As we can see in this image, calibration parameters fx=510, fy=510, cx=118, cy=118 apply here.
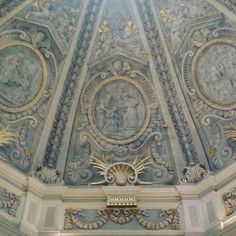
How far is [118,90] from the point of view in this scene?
11672 millimetres

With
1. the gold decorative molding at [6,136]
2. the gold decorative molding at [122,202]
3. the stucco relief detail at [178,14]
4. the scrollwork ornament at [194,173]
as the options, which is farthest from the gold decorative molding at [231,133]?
the gold decorative molding at [6,136]

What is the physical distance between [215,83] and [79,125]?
3113mm

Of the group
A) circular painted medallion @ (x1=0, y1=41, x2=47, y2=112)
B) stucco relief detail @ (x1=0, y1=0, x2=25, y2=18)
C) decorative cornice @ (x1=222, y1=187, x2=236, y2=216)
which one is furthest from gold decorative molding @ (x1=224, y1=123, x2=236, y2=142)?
stucco relief detail @ (x1=0, y1=0, x2=25, y2=18)

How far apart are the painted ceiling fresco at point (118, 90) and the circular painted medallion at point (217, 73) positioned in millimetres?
23

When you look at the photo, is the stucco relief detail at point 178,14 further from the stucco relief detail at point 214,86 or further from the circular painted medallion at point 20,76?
the circular painted medallion at point 20,76

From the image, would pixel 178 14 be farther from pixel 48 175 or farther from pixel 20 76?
pixel 48 175

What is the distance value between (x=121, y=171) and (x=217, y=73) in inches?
116

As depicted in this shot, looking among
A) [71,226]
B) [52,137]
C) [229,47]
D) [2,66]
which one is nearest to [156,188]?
[71,226]

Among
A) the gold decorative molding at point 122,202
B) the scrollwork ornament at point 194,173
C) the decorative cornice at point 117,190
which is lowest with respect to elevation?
the gold decorative molding at point 122,202

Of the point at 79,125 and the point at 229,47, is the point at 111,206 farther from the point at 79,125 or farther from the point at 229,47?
the point at 229,47

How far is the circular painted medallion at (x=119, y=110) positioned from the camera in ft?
36.8

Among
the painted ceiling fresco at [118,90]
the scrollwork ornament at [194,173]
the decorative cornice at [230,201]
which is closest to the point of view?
the decorative cornice at [230,201]

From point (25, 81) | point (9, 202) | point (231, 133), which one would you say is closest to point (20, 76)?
point (25, 81)

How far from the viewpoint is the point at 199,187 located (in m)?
10.0
